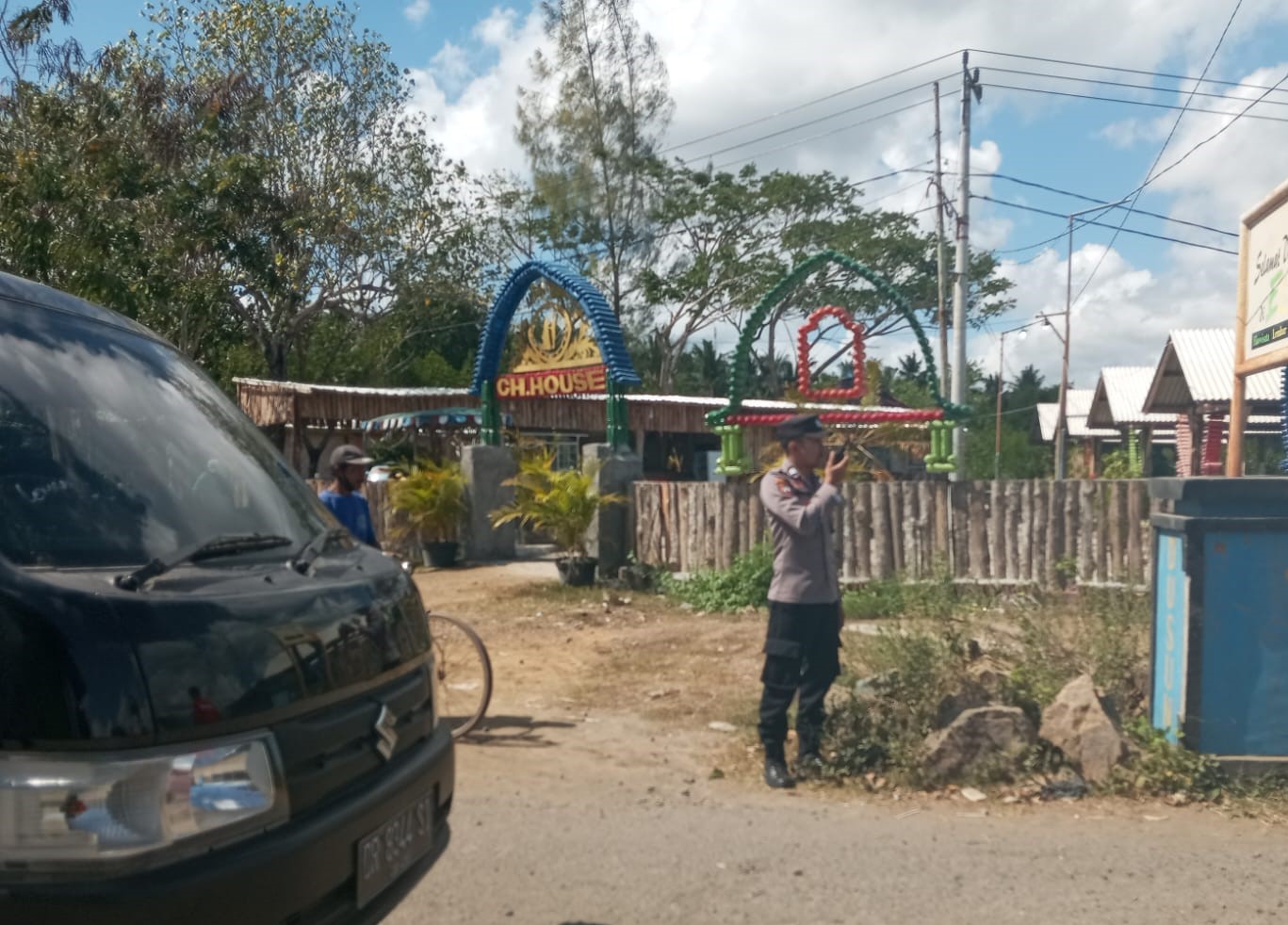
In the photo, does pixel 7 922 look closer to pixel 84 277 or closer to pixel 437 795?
pixel 437 795

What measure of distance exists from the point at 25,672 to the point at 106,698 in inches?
5.8

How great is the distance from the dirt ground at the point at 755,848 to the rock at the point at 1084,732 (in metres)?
0.24

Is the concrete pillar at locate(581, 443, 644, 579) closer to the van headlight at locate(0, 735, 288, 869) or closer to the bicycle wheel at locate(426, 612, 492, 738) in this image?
the bicycle wheel at locate(426, 612, 492, 738)

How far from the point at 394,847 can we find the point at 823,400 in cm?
1077

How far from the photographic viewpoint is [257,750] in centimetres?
245

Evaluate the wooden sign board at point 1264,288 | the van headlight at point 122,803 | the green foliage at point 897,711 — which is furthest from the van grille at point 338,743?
the wooden sign board at point 1264,288

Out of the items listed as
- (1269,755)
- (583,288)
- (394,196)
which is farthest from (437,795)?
(394,196)

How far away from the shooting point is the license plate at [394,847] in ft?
9.28

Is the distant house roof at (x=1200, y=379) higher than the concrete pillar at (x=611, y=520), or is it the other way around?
the distant house roof at (x=1200, y=379)

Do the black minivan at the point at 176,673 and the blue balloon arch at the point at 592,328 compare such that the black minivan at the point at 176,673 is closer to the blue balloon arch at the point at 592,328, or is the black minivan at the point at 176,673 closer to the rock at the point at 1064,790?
the rock at the point at 1064,790

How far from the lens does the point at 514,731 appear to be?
7.12 m

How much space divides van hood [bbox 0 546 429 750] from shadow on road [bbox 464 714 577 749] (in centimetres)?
407

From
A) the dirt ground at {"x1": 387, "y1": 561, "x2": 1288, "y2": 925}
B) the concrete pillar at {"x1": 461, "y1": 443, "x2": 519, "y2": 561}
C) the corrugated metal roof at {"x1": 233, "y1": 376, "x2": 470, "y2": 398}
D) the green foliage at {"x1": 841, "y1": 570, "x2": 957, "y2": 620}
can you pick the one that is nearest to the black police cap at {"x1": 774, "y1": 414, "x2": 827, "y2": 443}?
the dirt ground at {"x1": 387, "y1": 561, "x2": 1288, "y2": 925}

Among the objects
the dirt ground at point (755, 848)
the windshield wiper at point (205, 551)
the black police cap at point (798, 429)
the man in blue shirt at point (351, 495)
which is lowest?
the dirt ground at point (755, 848)
